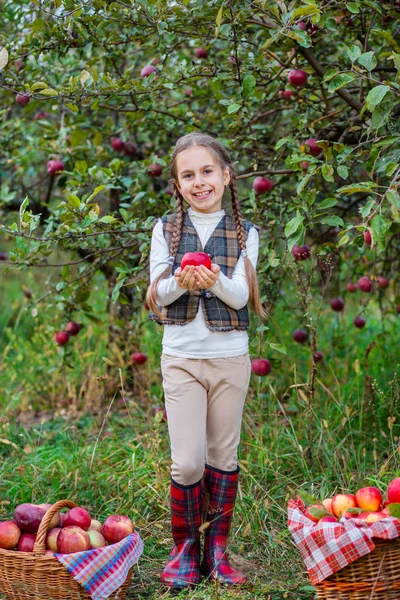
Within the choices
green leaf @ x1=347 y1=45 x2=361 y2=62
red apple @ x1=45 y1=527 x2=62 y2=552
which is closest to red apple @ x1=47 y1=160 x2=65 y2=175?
green leaf @ x1=347 y1=45 x2=361 y2=62

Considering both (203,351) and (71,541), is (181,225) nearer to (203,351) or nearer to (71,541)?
(203,351)

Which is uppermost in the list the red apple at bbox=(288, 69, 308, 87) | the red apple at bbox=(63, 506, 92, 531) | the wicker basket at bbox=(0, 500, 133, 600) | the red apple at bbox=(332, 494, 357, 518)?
the red apple at bbox=(288, 69, 308, 87)

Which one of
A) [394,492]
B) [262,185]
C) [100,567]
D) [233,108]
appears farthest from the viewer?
[262,185]

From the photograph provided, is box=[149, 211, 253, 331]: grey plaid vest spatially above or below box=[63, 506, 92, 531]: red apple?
above

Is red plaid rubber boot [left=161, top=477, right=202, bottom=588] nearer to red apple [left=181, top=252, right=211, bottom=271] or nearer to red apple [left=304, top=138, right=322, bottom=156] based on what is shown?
red apple [left=181, top=252, right=211, bottom=271]

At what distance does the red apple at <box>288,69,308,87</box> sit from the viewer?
3016 millimetres

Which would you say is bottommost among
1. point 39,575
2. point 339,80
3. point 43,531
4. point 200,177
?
point 39,575

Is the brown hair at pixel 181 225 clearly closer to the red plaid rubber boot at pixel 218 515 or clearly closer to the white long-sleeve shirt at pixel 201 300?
the white long-sleeve shirt at pixel 201 300

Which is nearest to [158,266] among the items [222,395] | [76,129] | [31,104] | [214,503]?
[222,395]

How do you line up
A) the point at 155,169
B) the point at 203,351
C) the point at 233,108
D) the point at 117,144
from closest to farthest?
1. the point at 203,351
2. the point at 233,108
3. the point at 155,169
4. the point at 117,144

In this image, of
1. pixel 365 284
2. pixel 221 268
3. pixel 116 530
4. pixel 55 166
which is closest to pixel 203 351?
pixel 221 268

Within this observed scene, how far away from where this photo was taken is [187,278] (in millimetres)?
2199

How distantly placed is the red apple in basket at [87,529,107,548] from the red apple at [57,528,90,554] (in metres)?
0.04

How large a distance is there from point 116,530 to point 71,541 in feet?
0.55
